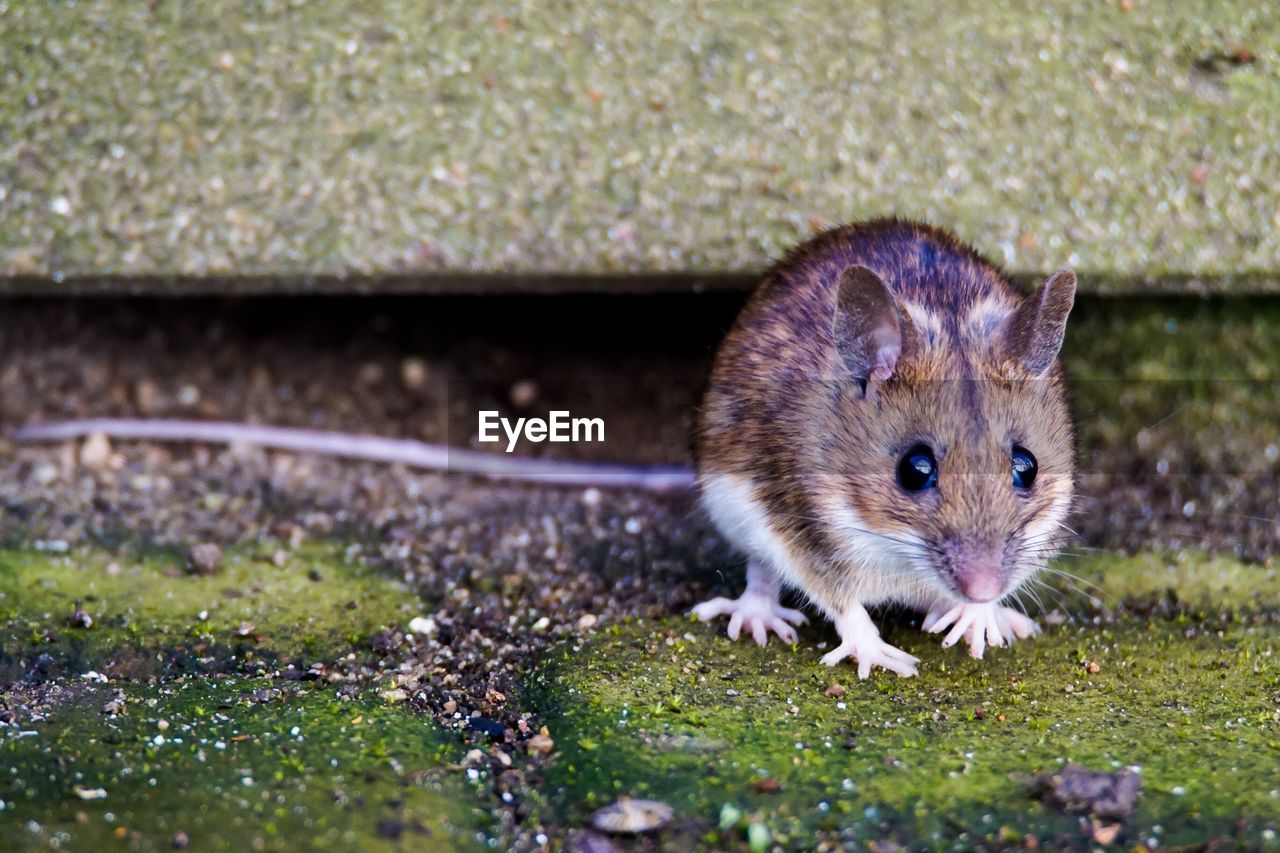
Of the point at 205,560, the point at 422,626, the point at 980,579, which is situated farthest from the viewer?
the point at 205,560

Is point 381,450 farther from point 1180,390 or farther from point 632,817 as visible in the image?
point 1180,390

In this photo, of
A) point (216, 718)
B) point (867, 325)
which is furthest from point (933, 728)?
point (216, 718)

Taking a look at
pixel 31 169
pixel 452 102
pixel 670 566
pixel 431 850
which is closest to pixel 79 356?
pixel 31 169

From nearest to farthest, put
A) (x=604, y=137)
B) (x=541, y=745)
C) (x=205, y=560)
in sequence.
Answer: (x=541, y=745)
(x=205, y=560)
(x=604, y=137)

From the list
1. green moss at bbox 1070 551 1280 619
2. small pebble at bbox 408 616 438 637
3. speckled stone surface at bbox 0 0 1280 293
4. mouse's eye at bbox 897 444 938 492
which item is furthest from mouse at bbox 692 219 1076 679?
small pebble at bbox 408 616 438 637

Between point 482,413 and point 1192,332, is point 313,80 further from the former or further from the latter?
point 1192,332

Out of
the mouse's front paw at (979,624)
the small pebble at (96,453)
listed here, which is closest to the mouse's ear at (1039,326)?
the mouse's front paw at (979,624)

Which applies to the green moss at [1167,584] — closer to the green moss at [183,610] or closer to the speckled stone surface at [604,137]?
the speckled stone surface at [604,137]
